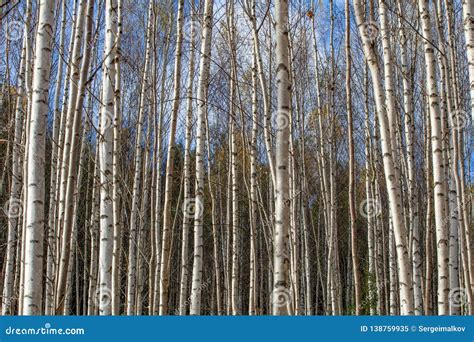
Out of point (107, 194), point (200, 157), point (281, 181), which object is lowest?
point (281, 181)

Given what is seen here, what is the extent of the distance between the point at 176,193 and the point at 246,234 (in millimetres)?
3125

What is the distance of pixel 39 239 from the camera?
2.73 m

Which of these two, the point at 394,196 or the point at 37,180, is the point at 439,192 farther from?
the point at 37,180

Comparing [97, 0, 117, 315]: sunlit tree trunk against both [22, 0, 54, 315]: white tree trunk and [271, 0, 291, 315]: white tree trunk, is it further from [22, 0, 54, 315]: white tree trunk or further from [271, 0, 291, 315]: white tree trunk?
[271, 0, 291, 315]: white tree trunk

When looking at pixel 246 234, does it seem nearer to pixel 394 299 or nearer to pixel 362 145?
pixel 362 145

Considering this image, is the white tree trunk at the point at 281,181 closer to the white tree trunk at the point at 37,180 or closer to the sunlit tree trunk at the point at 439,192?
the white tree trunk at the point at 37,180

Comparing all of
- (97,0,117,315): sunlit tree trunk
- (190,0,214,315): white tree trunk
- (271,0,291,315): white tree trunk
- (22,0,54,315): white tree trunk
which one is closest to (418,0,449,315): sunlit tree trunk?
(271,0,291,315): white tree trunk

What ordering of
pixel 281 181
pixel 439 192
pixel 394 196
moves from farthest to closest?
pixel 439 192 < pixel 394 196 < pixel 281 181

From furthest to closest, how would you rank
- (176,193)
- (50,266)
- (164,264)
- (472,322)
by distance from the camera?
(176,193) < (50,266) < (164,264) < (472,322)

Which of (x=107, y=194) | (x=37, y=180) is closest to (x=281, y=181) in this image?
(x=37, y=180)

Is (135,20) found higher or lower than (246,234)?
higher

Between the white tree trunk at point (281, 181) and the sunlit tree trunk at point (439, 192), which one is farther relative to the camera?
the sunlit tree trunk at point (439, 192)

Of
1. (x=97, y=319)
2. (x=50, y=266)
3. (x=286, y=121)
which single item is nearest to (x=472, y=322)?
(x=286, y=121)

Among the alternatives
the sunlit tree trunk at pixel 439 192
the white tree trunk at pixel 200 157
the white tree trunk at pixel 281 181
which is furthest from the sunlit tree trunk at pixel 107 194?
the sunlit tree trunk at pixel 439 192
